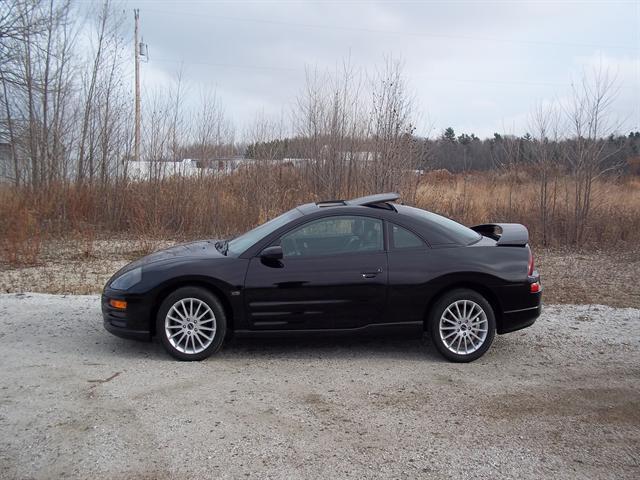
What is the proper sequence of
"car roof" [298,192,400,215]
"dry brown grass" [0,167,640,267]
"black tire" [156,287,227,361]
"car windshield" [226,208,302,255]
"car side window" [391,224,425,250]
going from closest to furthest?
"black tire" [156,287,227,361] → "car side window" [391,224,425,250] → "car windshield" [226,208,302,255] → "car roof" [298,192,400,215] → "dry brown grass" [0,167,640,267]

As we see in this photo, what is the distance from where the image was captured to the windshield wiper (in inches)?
235

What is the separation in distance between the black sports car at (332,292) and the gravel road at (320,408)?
12.1 inches

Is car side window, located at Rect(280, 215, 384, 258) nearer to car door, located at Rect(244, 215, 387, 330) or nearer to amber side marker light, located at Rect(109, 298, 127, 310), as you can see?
car door, located at Rect(244, 215, 387, 330)

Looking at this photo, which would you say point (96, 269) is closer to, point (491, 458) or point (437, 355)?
point (437, 355)

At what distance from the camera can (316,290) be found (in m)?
5.51

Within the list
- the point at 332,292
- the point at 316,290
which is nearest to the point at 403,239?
the point at 332,292

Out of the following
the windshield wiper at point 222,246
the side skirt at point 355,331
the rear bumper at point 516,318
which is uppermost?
the windshield wiper at point 222,246

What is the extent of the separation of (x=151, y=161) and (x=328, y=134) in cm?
492

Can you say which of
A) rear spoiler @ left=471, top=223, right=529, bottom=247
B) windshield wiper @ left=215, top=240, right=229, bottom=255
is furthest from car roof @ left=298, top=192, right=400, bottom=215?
rear spoiler @ left=471, top=223, right=529, bottom=247

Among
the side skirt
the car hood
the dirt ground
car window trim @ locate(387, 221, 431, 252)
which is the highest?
car window trim @ locate(387, 221, 431, 252)

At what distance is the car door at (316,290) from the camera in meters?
5.50

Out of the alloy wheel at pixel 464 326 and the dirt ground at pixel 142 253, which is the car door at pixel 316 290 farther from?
the dirt ground at pixel 142 253

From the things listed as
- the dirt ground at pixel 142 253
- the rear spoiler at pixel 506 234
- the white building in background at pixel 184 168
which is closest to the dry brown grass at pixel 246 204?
the white building in background at pixel 184 168

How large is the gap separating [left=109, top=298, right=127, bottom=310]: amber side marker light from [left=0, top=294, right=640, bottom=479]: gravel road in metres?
0.48
